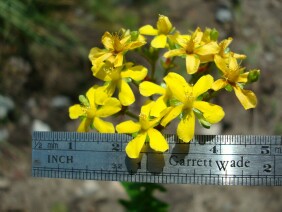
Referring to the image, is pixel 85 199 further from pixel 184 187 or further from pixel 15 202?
pixel 184 187

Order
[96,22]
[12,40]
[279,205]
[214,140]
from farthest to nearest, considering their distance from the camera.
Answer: [96,22]
[12,40]
[279,205]
[214,140]

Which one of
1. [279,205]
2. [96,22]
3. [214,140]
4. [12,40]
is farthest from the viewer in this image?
[96,22]

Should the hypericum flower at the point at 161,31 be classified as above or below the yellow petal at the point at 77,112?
above

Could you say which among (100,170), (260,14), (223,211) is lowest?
(223,211)

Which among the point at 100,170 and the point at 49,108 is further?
the point at 49,108

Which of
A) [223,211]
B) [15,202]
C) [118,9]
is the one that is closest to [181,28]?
[118,9]

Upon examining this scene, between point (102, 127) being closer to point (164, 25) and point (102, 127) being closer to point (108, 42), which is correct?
point (108, 42)

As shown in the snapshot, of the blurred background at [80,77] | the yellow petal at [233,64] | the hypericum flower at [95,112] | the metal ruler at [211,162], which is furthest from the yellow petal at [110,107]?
the blurred background at [80,77]

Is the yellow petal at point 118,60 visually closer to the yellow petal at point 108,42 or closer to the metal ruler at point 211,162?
the yellow petal at point 108,42
